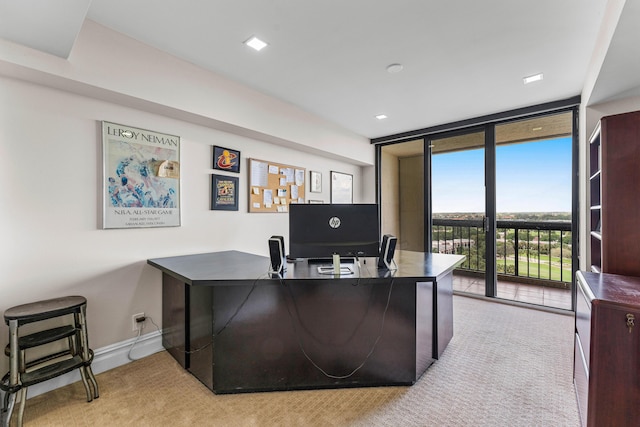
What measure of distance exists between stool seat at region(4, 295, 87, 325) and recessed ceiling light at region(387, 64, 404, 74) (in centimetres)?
299

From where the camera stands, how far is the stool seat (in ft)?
5.53

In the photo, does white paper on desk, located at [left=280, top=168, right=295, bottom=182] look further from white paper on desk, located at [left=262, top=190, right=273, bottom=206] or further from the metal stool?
the metal stool

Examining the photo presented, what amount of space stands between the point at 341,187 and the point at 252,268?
2.99 meters

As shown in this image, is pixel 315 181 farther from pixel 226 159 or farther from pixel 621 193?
pixel 621 193

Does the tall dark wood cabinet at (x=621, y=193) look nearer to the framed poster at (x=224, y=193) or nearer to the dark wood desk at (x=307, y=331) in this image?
the dark wood desk at (x=307, y=331)

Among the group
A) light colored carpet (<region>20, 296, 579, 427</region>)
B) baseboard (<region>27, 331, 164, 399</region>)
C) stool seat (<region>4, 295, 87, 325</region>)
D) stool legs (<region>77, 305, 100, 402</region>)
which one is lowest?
light colored carpet (<region>20, 296, 579, 427</region>)

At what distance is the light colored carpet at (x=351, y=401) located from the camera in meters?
1.71

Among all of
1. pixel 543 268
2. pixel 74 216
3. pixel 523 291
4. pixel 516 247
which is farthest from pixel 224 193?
pixel 543 268

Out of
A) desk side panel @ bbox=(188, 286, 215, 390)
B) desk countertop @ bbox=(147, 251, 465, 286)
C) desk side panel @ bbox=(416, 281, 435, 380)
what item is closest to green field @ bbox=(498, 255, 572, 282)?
desk countertop @ bbox=(147, 251, 465, 286)

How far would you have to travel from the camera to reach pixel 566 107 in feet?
10.9

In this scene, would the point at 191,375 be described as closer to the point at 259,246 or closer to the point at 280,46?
the point at 259,246

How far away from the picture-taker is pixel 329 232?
211cm

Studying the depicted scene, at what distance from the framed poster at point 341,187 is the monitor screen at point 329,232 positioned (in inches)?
101

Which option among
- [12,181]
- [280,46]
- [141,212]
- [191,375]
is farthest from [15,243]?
[280,46]
